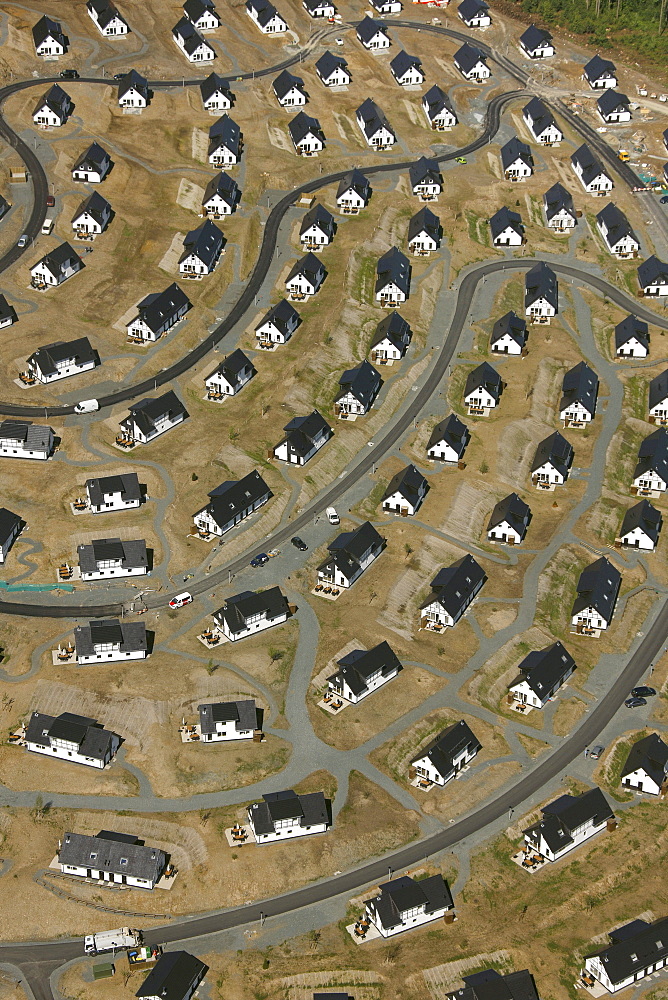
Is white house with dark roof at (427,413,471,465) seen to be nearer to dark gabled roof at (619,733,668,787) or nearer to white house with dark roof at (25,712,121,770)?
dark gabled roof at (619,733,668,787)

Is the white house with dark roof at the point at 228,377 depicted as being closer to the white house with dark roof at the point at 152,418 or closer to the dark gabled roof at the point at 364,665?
the white house with dark roof at the point at 152,418

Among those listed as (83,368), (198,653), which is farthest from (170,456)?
(198,653)

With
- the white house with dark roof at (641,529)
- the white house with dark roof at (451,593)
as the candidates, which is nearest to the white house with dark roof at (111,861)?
the white house with dark roof at (451,593)

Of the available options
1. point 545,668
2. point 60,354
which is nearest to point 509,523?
point 545,668

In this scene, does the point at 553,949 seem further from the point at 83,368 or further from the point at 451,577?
the point at 83,368

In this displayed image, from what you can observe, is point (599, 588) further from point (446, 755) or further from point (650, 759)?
point (446, 755)

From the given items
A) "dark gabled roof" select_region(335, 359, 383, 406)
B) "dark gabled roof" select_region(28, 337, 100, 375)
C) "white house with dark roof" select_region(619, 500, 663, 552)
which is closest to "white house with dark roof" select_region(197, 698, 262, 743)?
"white house with dark roof" select_region(619, 500, 663, 552)
